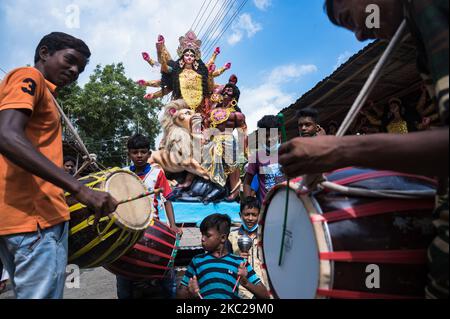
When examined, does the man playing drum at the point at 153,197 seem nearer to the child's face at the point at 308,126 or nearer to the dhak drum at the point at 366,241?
the child's face at the point at 308,126

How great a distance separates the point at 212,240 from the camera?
7.69 feet

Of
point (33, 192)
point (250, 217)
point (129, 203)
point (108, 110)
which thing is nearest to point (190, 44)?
point (250, 217)

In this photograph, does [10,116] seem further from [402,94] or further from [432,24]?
[402,94]

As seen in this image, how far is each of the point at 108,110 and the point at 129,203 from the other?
838 inches

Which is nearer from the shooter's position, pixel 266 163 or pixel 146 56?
pixel 266 163

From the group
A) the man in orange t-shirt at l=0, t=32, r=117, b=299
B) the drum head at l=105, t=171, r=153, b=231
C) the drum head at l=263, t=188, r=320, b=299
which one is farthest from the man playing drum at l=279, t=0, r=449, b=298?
the drum head at l=105, t=171, r=153, b=231

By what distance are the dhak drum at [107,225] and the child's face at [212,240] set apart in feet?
1.58

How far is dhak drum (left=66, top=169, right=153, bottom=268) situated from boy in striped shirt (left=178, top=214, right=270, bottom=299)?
47 centimetres

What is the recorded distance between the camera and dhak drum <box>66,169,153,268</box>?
1762mm

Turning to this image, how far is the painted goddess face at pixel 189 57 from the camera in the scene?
7.50 meters

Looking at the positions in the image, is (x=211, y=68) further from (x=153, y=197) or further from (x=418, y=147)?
(x=418, y=147)

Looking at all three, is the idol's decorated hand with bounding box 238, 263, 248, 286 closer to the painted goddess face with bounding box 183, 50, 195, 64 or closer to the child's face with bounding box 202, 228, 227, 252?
the child's face with bounding box 202, 228, 227, 252

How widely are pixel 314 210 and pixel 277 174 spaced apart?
2611 mm

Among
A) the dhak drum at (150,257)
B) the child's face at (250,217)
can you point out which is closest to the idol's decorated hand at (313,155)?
the dhak drum at (150,257)
